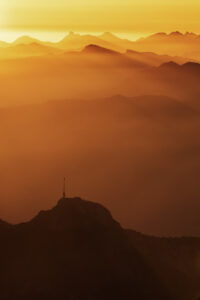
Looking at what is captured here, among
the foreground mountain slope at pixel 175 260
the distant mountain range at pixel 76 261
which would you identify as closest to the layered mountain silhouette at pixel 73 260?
the distant mountain range at pixel 76 261

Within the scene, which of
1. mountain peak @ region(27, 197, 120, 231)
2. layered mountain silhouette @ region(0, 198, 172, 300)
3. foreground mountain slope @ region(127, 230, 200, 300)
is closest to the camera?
layered mountain silhouette @ region(0, 198, 172, 300)

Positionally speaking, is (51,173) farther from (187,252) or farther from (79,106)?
(79,106)

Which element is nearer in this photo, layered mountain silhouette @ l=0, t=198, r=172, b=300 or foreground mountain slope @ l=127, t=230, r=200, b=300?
layered mountain silhouette @ l=0, t=198, r=172, b=300

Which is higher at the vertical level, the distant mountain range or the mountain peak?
the mountain peak

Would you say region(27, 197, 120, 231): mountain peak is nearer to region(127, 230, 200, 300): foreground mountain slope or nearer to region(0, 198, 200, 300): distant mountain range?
region(0, 198, 200, 300): distant mountain range

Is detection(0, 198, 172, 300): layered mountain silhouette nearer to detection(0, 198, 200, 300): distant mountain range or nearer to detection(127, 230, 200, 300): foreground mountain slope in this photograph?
detection(0, 198, 200, 300): distant mountain range

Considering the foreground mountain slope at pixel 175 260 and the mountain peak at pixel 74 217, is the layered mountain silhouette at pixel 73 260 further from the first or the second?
the foreground mountain slope at pixel 175 260

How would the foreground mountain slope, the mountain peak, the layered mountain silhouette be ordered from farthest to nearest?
the foreground mountain slope
the mountain peak
the layered mountain silhouette

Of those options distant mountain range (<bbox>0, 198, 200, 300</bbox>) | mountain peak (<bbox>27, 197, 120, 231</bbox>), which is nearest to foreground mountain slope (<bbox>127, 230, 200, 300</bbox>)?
distant mountain range (<bbox>0, 198, 200, 300</bbox>)

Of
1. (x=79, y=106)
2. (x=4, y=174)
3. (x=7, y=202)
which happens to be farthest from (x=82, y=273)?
(x=79, y=106)
